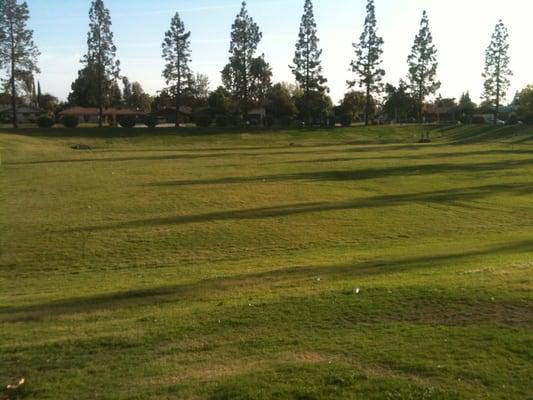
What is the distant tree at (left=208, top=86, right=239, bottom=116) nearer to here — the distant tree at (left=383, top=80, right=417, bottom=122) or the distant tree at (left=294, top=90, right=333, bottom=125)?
the distant tree at (left=294, top=90, right=333, bottom=125)

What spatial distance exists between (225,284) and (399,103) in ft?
362

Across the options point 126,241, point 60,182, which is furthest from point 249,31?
point 126,241

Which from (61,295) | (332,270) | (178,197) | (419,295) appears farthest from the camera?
(178,197)

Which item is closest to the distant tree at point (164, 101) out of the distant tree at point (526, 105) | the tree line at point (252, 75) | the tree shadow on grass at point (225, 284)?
the tree line at point (252, 75)

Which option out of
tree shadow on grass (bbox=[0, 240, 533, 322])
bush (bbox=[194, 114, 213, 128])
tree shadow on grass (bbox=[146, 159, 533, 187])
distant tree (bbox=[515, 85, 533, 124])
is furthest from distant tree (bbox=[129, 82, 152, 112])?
tree shadow on grass (bbox=[0, 240, 533, 322])

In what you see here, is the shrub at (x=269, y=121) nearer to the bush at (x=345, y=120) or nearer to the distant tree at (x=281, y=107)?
the distant tree at (x=281, y=107)

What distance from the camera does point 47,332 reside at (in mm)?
8711

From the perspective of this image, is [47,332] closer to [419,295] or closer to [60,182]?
[419,295]

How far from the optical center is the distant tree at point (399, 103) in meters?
113

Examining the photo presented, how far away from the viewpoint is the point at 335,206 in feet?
85.0

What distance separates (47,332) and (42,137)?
6831 cm

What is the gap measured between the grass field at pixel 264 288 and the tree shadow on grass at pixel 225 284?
62mm

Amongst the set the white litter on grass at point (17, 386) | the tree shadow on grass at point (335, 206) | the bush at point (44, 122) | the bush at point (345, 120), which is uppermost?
the bush at point (345, 120)

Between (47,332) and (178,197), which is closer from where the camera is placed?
(47,332)
